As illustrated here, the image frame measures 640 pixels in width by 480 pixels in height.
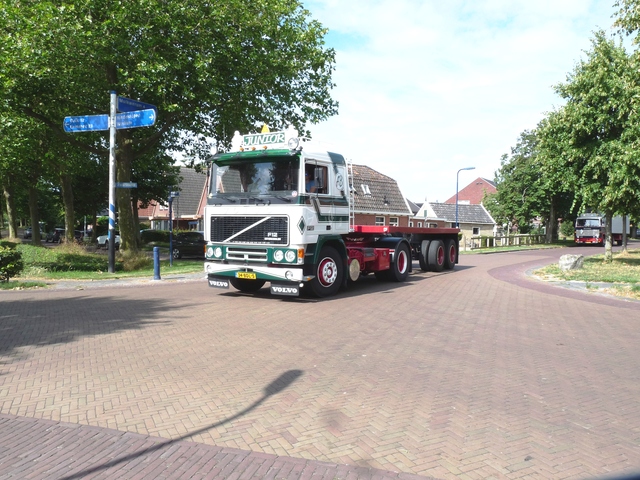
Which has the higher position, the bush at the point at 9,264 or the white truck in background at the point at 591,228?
the white truck in background at the point at 591,228

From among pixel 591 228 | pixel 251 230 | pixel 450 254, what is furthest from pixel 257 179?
pixel 591 228

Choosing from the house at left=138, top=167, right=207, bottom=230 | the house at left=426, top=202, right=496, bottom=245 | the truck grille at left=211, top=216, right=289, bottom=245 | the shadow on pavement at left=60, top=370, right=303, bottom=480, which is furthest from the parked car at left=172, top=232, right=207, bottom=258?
the house at left=426, top=202, right=496, bottom=245

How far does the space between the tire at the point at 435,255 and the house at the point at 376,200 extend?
4.07ft

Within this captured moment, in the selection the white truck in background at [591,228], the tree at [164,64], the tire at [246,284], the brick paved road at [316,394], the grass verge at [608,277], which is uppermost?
the tree at [164,64]

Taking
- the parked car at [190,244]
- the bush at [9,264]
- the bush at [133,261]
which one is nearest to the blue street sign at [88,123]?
the bush at [9,264]

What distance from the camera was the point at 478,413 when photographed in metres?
4.71

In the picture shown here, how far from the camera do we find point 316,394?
16.9 ft

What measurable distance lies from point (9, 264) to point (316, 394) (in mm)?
13312

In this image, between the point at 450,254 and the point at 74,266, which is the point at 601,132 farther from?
the point at 74,266

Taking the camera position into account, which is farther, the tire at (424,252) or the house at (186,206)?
the house at (186,206)

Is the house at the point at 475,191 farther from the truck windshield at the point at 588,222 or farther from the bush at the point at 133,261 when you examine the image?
the bush at the point at 133,261

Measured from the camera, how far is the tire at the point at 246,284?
12.7 meters

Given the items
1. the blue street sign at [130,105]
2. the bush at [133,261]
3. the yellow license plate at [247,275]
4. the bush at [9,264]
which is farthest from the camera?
the bush at [133,261]

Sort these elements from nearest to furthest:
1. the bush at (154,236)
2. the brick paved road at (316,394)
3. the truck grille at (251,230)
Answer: the brick paved road at (316,394) < the truck grille at (251,230) < the bush at (154,236)
